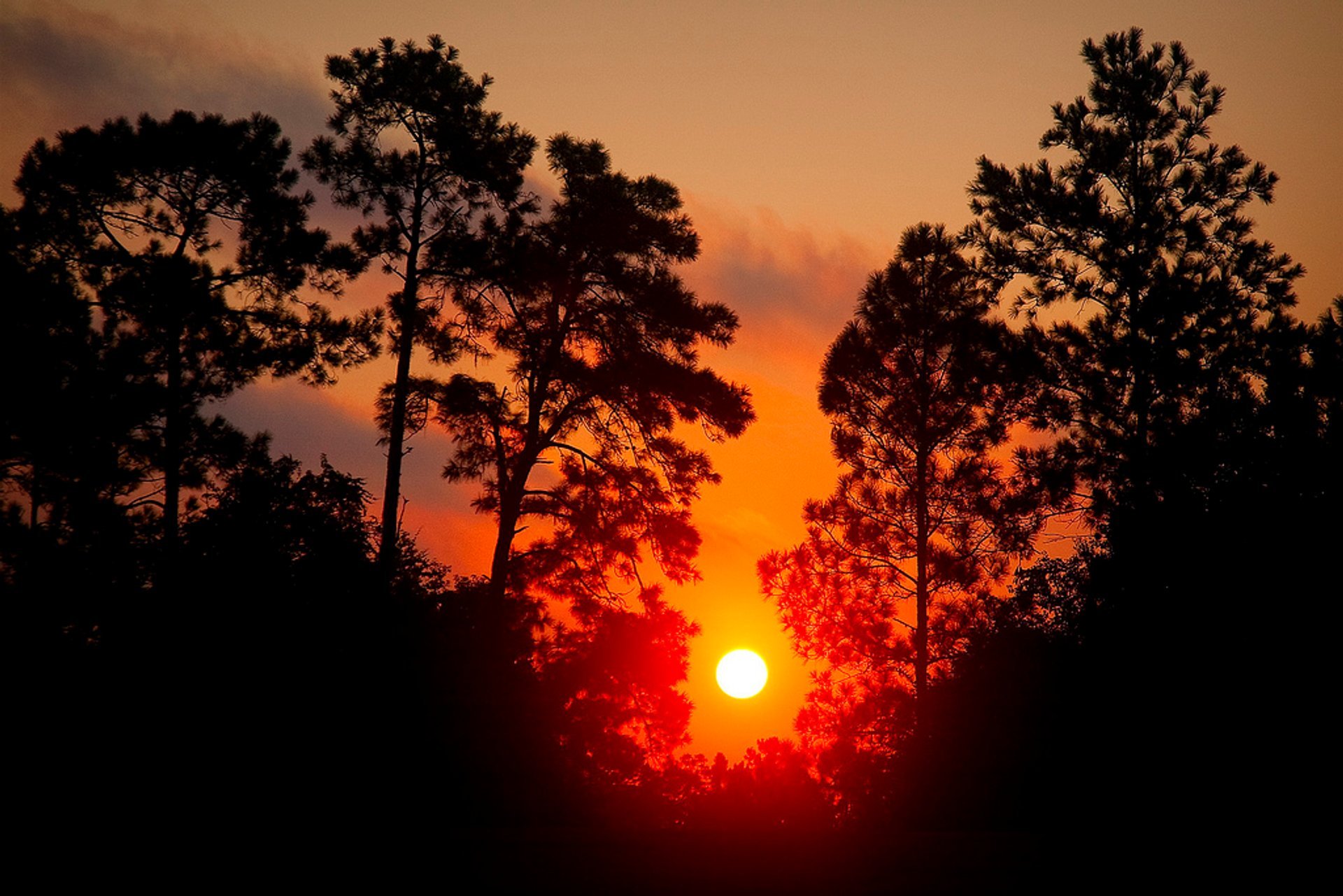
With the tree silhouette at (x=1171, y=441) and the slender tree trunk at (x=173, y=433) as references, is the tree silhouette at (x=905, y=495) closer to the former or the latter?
the tree silhouette at (x=1171, y=441)

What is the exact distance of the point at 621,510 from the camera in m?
24.0

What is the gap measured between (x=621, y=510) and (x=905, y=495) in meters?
6.37

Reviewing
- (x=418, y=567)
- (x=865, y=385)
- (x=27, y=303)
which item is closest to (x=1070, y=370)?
(x=865, y=385)

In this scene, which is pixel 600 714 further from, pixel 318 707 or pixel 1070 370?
pixel 1070 370

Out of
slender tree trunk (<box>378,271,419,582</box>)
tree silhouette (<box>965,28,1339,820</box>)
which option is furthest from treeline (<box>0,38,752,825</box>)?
tree silhouette (<box>965,28,1339,820</box>)

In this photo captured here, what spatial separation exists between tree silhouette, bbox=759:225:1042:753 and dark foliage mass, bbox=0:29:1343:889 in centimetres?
8

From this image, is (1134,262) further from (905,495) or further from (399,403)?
(399,403)

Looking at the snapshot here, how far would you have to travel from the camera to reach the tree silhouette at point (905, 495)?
75.4ft

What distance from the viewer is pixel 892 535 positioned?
23656 millimetres

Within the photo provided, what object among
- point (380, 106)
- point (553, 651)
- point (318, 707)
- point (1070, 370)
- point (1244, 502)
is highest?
point (380, 106)

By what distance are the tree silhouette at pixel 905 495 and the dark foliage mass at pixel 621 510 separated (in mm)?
82

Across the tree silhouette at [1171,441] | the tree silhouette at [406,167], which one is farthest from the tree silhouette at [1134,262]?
the tree silhouette at [406,167]

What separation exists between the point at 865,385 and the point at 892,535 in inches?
136

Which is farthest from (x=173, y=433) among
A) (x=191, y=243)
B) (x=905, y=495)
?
(x=905, y=495)
